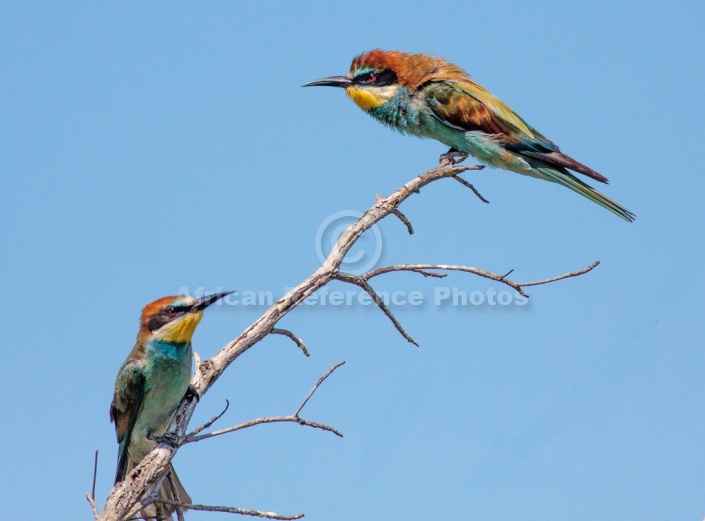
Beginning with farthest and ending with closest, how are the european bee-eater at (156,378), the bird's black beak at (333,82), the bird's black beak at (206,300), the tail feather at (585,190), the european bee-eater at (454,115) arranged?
the bird's black beak at (333,82) → the european bee-eater at (454,115) → the tail feather at (585,190) → the bird's black beak at (206,300) → the european bee-eater at (156,378)

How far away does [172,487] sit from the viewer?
375 centimetres

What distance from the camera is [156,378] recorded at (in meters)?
3.82

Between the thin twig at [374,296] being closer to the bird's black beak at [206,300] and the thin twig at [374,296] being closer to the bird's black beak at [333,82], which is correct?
the bird's black beak at [206,300]

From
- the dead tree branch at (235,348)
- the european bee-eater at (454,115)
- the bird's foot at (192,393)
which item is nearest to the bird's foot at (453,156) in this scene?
the european bee-eater at (454,115)

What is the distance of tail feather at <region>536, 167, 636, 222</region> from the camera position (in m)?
4.62

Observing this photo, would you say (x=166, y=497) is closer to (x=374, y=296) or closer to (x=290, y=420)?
(x=290, y=420)

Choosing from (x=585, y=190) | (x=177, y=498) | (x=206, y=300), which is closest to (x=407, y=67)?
(x=585, y=190)

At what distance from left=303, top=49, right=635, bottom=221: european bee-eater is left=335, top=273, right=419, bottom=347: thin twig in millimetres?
1460

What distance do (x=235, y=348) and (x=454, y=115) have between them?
84.3 inches

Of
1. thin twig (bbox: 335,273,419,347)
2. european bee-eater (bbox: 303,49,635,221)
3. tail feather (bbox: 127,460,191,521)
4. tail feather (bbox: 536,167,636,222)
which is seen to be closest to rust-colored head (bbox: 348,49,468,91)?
european bee-eater (bbox: 303,49,635,221)

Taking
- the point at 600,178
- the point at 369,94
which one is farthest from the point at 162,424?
→ the point at 600,178

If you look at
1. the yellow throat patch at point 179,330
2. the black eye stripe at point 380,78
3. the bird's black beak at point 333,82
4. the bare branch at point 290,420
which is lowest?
the bare branch at point 290,420

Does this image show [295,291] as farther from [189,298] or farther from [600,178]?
[600,178]

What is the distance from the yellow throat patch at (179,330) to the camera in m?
3.88
